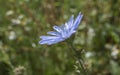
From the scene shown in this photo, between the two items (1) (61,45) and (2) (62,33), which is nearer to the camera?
(2) (62,33)

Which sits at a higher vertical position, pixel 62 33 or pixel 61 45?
pixel 61 45

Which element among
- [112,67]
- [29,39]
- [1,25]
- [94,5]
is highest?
[1,25]

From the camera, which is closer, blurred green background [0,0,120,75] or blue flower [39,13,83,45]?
blue flower [39,13,83,45]

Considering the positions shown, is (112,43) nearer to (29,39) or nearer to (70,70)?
(70,70)

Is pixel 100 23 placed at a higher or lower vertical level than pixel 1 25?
lower

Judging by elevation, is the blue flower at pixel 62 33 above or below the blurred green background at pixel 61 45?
below

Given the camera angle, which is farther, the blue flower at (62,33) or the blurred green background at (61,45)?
the blurred green background at (61,45)

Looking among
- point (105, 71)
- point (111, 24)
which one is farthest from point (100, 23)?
point (105, 71)

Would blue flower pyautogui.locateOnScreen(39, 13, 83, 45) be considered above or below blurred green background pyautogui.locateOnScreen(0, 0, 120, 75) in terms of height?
below
